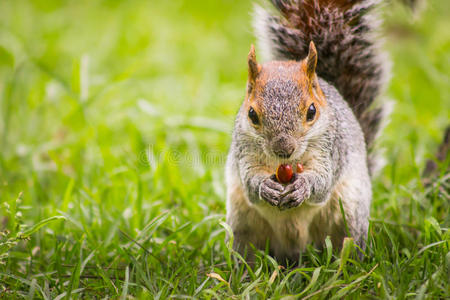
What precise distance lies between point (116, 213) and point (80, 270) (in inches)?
23.4

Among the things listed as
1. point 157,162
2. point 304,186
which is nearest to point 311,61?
point 304,186

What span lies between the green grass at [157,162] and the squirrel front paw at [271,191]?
0.26 metres

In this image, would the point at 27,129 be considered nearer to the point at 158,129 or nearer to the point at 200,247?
the point at 158,129

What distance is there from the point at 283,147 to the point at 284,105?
19 cm

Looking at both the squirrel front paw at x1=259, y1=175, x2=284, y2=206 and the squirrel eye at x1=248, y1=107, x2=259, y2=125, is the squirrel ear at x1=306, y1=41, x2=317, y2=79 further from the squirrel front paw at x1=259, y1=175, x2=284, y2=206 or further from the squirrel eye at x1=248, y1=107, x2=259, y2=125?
the squirrel front paw at x1=259, y1=175, x2=284, y2=206

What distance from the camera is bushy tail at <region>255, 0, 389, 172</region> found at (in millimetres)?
2332

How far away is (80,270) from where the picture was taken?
1913mm

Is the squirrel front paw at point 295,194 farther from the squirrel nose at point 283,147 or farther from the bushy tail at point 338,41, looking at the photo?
the bushy tail at point 338,41

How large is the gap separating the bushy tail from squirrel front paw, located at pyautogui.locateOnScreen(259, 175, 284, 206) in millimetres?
794

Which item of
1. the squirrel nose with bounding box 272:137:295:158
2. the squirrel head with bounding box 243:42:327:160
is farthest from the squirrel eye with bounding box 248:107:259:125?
the squirrel nose with bounding box 272:137:295:158

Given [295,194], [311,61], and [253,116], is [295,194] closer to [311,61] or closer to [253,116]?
[253,116]

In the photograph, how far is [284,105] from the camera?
1873mm

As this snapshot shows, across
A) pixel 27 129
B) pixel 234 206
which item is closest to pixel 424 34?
pixel 234 206

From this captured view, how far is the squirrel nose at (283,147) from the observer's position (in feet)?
5.93
